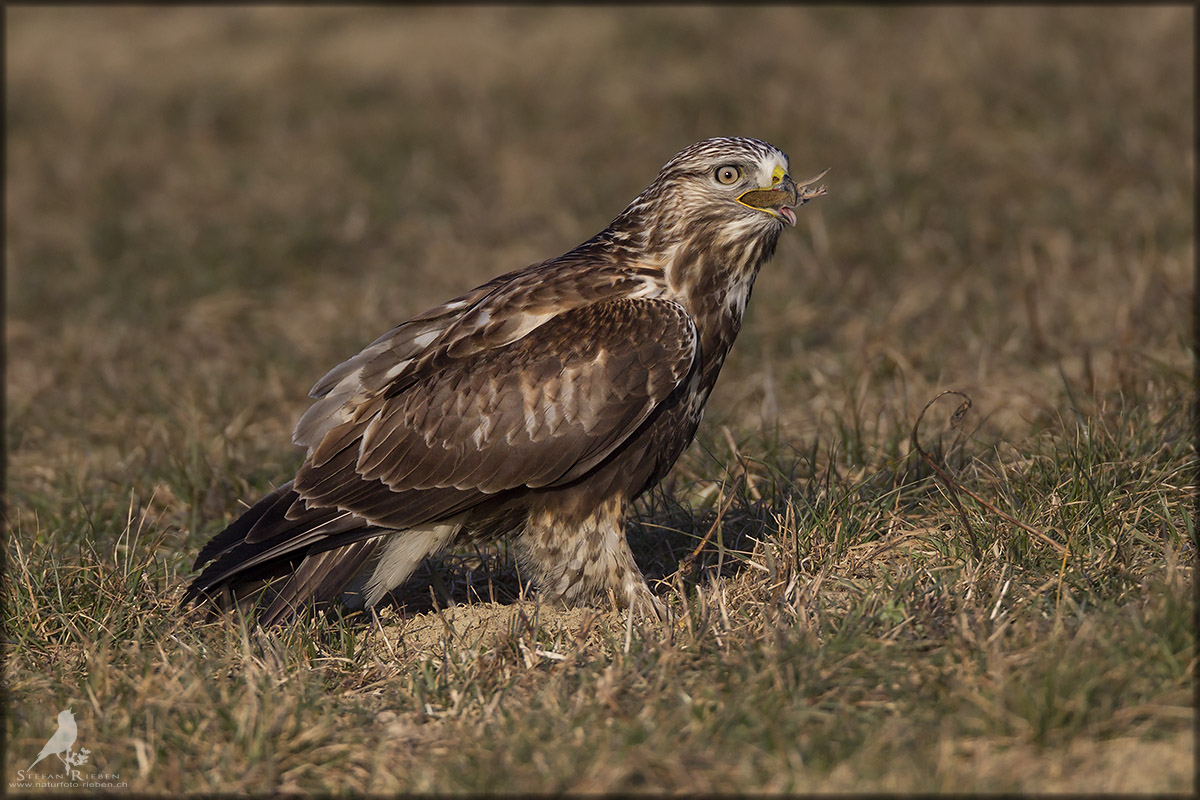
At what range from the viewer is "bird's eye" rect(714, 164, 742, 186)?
172 inches

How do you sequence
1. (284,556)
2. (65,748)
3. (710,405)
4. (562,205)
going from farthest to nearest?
(562,205), (710,405), (284,556), (65,748)

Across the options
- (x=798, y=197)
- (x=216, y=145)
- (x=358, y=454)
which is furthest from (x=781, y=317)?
(x=216, y=145)

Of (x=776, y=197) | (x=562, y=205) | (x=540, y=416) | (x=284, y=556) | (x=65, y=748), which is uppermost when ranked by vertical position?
(x=776, y=197)

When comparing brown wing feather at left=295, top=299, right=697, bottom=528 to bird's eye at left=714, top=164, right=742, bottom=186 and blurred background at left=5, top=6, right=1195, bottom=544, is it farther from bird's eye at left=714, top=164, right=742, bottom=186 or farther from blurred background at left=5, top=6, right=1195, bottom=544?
blurred background at left=5, top=6, right=1195, bottom=544

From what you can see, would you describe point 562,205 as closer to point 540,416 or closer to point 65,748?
point 540,416

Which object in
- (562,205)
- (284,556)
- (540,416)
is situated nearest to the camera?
(540,416)

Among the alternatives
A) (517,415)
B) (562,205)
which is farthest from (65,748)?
(562,205)

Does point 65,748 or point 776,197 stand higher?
point 776,197

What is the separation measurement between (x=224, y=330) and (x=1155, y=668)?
21.0 feet

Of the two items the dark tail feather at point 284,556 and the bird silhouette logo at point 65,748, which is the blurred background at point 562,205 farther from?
the bird silhouette logo at point 65,748

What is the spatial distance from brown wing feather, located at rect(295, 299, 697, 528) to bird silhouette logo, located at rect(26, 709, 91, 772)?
105 cm

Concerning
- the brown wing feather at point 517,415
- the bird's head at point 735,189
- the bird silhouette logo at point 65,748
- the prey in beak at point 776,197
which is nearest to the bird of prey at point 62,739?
the bird silhouette logo at point 65,748

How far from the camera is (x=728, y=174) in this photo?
4.37 meters

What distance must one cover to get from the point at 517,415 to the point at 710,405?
8.09ft
